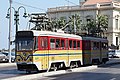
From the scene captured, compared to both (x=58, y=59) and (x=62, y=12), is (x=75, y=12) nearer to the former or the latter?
(x=62, y=12)

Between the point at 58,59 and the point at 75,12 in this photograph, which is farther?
the point at 75,12

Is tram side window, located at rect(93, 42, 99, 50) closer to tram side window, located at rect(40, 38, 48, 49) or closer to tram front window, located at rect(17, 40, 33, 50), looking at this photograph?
tram side window, located at rect(40, 38, 48, 49)

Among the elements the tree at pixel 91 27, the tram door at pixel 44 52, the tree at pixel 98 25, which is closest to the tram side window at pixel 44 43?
the tram door at pixel 44 52

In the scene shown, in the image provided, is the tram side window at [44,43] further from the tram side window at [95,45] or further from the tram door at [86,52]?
the tram side window at [95,45]

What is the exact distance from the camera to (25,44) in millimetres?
27625

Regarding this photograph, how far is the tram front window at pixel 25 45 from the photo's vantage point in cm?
2738

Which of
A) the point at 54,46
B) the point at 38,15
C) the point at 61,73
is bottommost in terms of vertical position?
the point at 61,73

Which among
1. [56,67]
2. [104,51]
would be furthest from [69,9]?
[56,67]

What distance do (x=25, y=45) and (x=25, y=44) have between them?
3.4 inches

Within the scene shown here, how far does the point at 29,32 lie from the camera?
27562mm

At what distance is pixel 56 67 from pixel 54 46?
200 centimetres

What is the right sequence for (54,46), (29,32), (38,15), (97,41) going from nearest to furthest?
(29,32) < (54,46) < (97,41) < (38,15)

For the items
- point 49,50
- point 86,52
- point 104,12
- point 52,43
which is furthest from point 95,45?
point 104,12

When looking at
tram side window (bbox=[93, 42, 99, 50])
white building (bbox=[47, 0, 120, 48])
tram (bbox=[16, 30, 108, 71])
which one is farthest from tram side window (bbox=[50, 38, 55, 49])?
white building (bbox=[47, 0, 120, 48])
